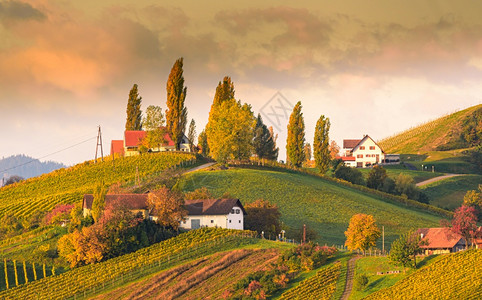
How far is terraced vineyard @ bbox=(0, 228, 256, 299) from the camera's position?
8131 centimetres

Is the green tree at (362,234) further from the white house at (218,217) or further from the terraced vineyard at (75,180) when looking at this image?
the terraced vineyard at (75,180)

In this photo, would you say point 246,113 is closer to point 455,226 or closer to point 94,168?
point 94,168

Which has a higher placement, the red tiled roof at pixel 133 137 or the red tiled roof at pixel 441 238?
the red tiled roof at pixel 133 137

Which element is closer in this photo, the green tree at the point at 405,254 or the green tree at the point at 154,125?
the green tree at the point at 405,254

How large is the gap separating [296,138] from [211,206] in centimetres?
5126

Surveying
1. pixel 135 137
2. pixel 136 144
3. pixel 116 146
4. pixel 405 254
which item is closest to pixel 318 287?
pixel 405 254

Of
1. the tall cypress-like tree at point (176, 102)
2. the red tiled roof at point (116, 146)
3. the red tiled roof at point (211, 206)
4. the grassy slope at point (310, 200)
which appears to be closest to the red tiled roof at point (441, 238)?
the grassy slope at point (310, 200)

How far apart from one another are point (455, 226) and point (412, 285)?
720 inches

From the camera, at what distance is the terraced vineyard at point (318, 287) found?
7050 cm

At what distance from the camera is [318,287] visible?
72250 mm

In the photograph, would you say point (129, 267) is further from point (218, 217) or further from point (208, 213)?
point (218, 217)

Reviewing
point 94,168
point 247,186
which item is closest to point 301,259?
point 247,186

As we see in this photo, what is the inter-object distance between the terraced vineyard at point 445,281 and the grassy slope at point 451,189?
73082 mm

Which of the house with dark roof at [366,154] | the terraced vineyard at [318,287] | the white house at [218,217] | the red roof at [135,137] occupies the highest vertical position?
the red roof at [135,137]
